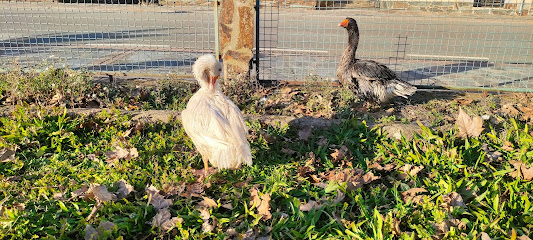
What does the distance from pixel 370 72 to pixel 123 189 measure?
3.21 m

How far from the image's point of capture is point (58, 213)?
8.29 feet

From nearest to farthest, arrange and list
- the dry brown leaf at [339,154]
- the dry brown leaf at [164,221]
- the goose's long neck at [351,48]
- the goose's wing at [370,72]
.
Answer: the dry brown leaf at [164,221]
the dry brown leaf at [339,154]
the goose's wing at [370,72]
the goose's long neck at [351,48]

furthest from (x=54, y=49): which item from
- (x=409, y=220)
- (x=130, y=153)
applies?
(x=409, y=220)

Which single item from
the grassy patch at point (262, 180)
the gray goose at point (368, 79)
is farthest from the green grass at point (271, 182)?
the gray goose at point (368, 79)

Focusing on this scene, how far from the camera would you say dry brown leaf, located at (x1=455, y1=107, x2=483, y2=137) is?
338cm

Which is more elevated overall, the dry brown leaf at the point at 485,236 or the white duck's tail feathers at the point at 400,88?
the white duck's tail feathers at the point at 400,88

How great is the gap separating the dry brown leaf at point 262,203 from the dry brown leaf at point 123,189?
854mm

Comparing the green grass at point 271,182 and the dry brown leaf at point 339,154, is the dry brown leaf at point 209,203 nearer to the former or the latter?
the green grass at point 271,182

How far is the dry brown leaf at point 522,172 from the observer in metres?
2.82

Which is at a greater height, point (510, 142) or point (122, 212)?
point (510, 142)

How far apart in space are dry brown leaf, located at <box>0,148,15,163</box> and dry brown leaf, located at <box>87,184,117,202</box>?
1.02 m

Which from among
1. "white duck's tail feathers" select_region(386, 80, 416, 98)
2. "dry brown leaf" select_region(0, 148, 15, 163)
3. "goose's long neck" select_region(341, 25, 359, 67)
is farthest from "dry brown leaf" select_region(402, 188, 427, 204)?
"dry brown leaf" select_region(0, 148, 15, 163)

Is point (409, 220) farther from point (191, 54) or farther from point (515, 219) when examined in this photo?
point (191, 54)

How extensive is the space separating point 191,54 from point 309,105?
4.07 m
